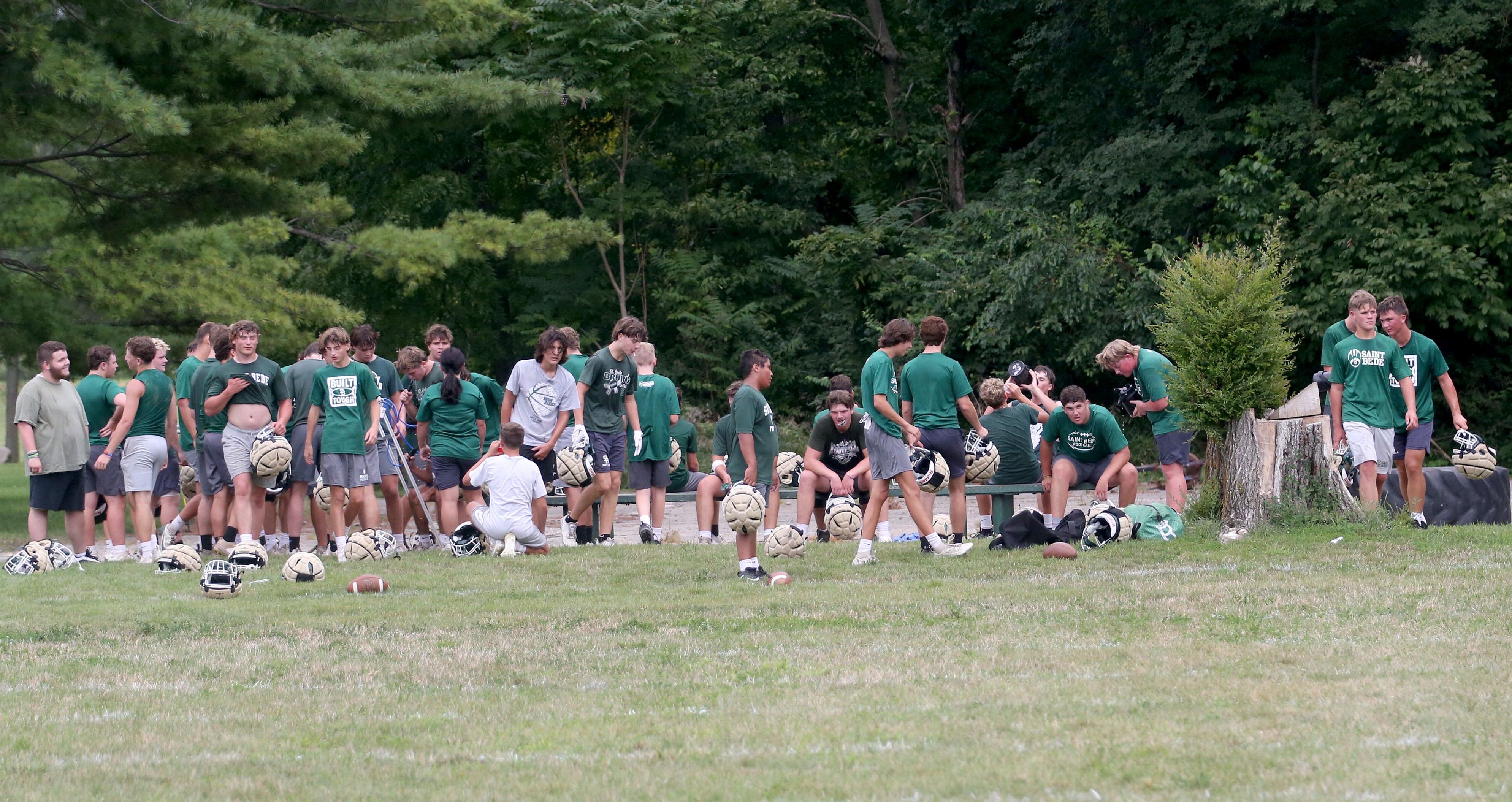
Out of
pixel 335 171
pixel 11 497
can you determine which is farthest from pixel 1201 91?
pixel 11 497

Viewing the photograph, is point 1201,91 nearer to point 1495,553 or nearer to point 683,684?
point 1495,553

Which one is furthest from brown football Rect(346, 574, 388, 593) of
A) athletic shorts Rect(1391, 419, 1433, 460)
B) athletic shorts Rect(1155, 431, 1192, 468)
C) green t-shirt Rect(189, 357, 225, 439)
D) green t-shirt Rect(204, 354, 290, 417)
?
athletic shorts Rect(1391, 419, 1433, 460)

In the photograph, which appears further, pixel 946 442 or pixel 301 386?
pixel 301 386

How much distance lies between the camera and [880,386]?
1057 cm

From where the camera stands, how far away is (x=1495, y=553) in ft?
31.3

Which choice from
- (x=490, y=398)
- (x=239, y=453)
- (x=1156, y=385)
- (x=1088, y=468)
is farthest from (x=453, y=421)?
(x=1156, y=385)

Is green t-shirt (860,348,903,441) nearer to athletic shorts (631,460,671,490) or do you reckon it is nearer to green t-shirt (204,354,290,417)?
athletic shorts (631,460,671,490)

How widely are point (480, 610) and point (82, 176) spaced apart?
38.5 feet

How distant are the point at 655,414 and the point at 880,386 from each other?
3.13 metres

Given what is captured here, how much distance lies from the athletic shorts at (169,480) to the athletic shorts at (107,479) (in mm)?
479

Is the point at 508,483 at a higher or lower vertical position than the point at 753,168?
lower

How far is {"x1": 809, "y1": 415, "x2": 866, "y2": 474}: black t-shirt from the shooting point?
35.8ft

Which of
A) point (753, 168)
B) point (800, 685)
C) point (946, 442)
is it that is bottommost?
point (800, 685)

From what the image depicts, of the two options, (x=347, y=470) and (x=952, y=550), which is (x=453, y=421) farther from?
(x=952, y=550)
